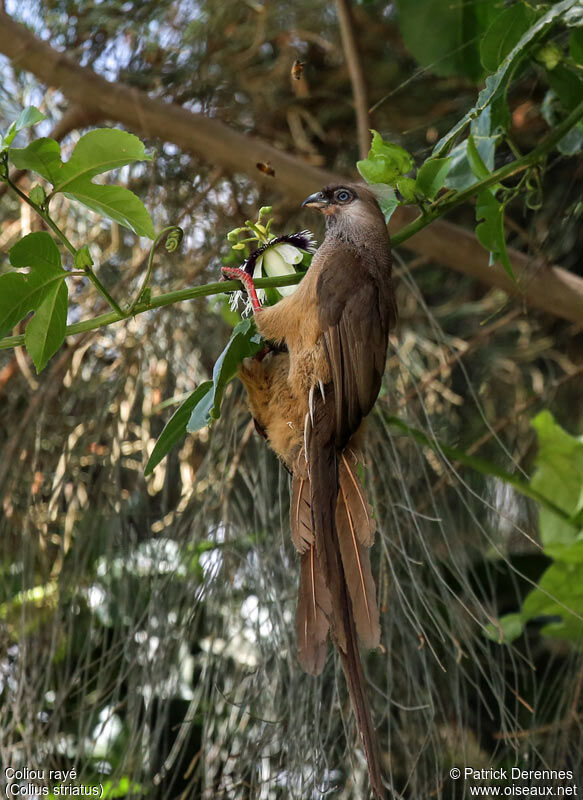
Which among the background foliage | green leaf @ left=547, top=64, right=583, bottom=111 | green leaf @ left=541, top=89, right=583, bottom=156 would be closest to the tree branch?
the background foliage

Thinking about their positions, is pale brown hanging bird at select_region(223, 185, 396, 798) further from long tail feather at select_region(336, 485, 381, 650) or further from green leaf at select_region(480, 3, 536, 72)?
green leaf at select_region(480, 3, 536, 72)

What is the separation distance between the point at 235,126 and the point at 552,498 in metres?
1.15

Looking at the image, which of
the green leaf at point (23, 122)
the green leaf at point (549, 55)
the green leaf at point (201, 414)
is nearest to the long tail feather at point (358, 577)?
the green leaf at point (201, 414)

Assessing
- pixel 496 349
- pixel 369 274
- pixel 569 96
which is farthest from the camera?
pixel 496 349

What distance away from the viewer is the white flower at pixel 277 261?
1.26 meters

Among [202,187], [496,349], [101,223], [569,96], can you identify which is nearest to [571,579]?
[569,96]

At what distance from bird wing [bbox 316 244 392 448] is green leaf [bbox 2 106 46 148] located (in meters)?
0.41

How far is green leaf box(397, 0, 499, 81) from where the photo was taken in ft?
5.49

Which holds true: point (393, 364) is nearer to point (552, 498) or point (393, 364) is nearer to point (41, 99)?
point (552, 498)

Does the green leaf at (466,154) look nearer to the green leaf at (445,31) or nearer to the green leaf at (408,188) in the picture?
the green leaf at (408,188)

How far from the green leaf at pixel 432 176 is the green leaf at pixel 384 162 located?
33 millimetres

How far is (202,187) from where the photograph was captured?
204cm

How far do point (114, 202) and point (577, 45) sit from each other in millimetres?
768

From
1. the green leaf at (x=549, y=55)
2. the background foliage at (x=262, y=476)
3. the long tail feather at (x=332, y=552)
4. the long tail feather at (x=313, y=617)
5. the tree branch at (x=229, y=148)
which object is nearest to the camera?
the long tail feather at (x=332, y=552)
